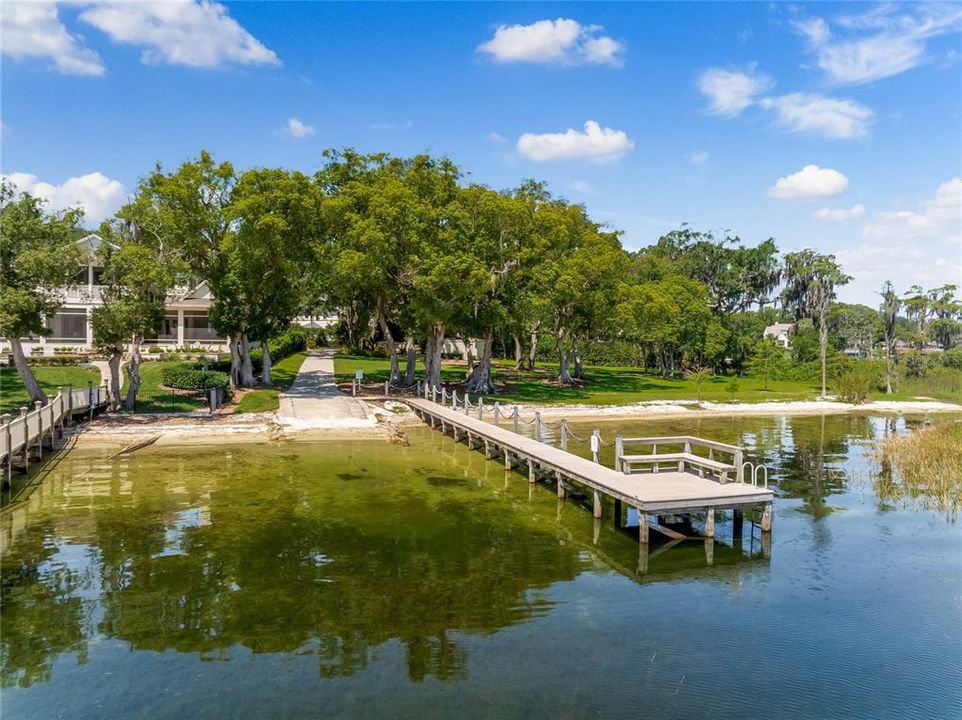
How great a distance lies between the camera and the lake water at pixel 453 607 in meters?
9.55

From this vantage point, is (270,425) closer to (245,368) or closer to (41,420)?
(41,420)

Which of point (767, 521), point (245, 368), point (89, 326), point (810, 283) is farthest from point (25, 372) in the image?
point (810, 283)

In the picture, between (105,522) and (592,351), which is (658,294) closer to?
(592,351)

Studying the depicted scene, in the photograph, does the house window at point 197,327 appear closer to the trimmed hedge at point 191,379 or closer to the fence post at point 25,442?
the trimmed hedge at point 191,379

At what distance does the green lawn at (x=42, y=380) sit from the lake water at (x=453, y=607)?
1236 centimetres

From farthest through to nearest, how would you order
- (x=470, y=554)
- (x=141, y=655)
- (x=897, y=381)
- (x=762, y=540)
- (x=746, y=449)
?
(x=897, y=381), (x=746, y=449), (x=762, y=540), (x=470, y=554), (x=141, y=655)

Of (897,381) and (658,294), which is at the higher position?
(658,294)

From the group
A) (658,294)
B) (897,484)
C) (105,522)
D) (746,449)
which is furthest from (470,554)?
(658,294)

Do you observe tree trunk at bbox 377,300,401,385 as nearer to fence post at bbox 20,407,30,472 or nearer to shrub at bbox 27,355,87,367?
shrub at bbox 27,355,87,367

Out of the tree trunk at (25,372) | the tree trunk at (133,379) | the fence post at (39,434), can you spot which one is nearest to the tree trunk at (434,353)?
the tree trunk at (133,379)

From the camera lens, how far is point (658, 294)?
4916 centimetres

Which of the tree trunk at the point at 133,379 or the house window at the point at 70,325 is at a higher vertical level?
the house window at the point at 70,325

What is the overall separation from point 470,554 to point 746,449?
17.0 metres

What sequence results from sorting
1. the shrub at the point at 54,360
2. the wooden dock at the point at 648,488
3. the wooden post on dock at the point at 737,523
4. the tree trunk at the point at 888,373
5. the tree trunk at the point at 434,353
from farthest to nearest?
the tree trunk at the point at 888,373
the shrub at the point at 54,360
the tree trunk at the point at 434,353
the wooden post on dock at the point at 737,523
the wooden dock at the point at 648,488
